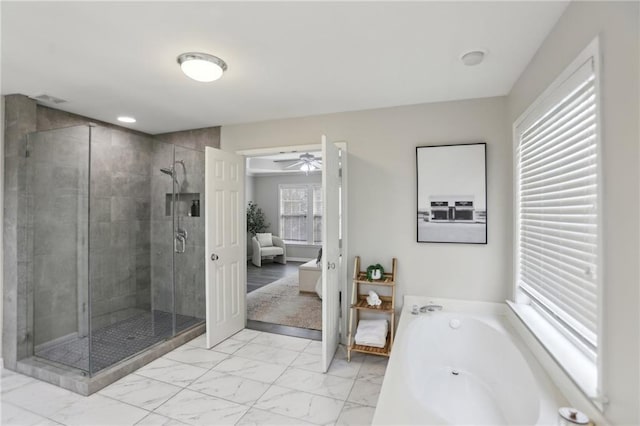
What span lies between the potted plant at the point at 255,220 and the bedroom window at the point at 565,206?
6529mm

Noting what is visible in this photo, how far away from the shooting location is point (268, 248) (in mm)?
7742

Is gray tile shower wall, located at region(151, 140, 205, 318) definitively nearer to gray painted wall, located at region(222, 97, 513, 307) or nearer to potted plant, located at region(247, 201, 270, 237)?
gray painted wall, located at region(222, 97, 513, 307)

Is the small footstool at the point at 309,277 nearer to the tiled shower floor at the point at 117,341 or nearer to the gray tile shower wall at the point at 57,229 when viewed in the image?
the tiled shower floor at the point at 117,341

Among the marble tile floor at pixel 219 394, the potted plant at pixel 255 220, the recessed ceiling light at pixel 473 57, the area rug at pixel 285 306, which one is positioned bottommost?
the marble tile floor at pixel 219 394

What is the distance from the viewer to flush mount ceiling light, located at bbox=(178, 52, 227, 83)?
2.03 metres

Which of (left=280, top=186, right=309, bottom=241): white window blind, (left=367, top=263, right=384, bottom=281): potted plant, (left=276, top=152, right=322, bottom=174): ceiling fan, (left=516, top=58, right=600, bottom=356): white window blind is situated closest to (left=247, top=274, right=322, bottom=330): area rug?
(left=367, top=263, right=384, bottom=281): potted plant

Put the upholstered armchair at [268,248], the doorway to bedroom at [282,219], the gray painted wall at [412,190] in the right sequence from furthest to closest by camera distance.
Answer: the upholstered armchair at [268,248] < the doorway to bedroom at [282,219] < the gray painted wall at [412,190]

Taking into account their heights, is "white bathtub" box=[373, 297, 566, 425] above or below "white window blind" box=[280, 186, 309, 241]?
below

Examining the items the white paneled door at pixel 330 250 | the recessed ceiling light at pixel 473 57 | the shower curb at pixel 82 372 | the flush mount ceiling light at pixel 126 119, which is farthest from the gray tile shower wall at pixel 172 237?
the recessed ceiling light at pixel 473 57

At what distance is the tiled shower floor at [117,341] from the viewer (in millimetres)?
2805

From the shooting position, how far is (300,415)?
6.96ft

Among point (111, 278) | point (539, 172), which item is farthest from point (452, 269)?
point (111, 278)

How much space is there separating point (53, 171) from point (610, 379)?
4.28 metres

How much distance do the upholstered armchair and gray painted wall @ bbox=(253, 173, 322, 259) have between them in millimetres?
317
